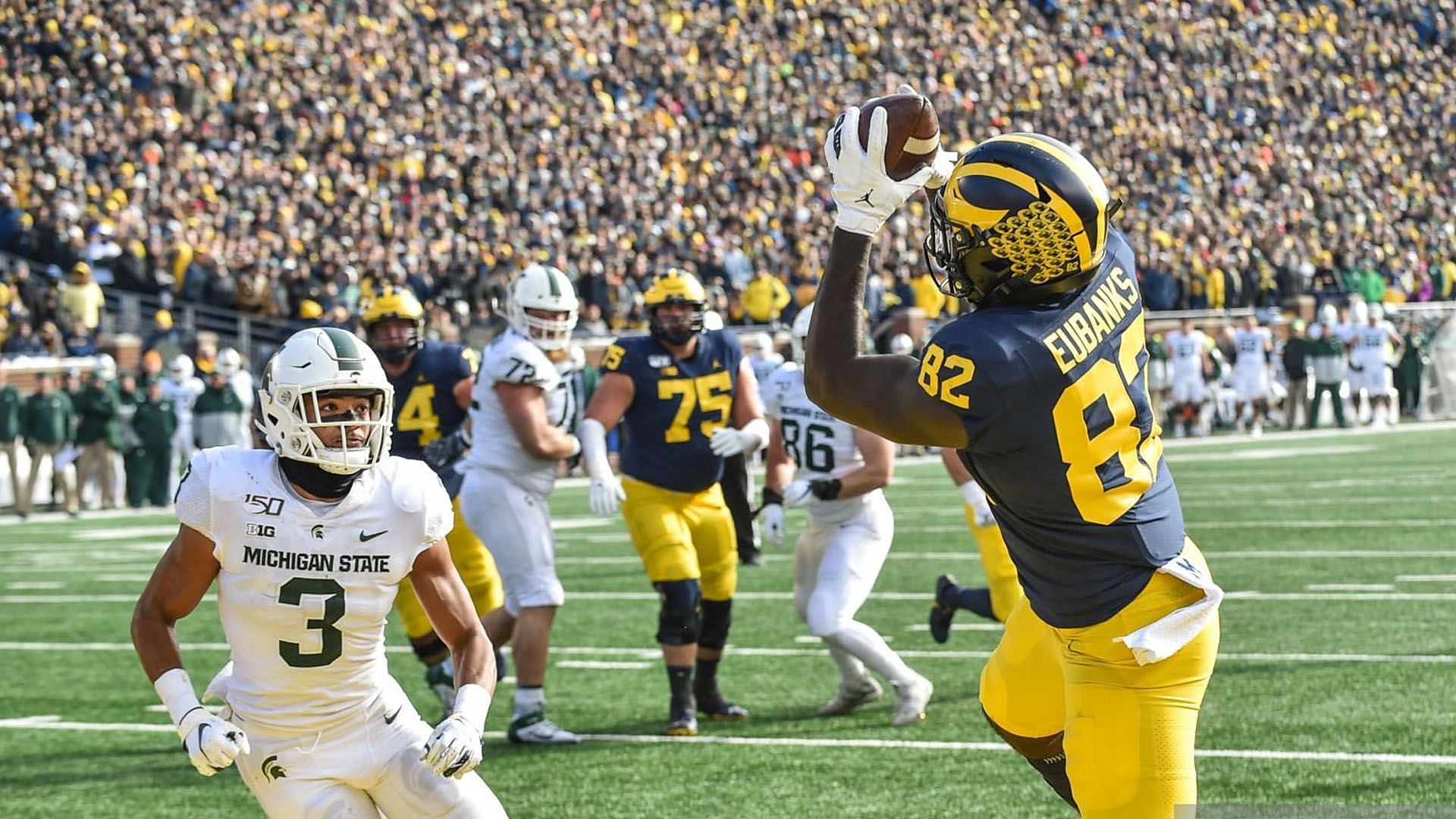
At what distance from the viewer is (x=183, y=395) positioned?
64.1 feet

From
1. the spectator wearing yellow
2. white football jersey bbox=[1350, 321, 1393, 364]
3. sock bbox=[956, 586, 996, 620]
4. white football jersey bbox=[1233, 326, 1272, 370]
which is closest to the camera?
sock bbox=[956, 586, 996, 620]

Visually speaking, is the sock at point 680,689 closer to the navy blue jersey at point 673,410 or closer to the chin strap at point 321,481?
the navy blue jersey at point 673,410

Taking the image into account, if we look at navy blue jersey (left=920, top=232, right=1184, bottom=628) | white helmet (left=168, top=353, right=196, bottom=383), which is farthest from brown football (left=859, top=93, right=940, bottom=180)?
white helmet (left=168, top=353, right=196, bottom=383)

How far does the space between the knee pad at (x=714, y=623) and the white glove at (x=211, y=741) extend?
12.2 feet

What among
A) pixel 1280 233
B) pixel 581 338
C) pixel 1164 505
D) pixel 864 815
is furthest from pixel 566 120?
pixel 1164 505

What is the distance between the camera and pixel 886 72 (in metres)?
32.9

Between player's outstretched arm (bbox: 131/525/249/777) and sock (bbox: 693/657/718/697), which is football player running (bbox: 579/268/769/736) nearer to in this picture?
sock (bbox: 693/657/718/697)

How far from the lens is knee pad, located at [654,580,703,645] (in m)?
7.10

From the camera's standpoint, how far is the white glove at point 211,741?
145 inches

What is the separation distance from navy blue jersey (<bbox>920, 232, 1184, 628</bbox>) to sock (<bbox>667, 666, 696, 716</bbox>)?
145 inches

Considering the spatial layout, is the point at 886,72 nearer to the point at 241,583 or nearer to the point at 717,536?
the point at 717,536

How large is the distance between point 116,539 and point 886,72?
20.4 m

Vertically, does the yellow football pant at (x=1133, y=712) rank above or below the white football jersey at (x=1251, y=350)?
above

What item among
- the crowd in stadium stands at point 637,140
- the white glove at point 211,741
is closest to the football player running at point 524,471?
the white glove at point 211,741
